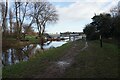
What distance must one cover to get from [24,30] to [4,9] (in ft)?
49.5

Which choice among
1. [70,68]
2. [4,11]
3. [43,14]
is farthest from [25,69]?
[43,14]

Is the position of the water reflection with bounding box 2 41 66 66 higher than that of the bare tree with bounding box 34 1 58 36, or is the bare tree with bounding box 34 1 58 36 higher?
the bare tree with bounding box 34 1 58 36

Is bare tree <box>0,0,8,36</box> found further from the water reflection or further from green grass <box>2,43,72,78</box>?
green grass <box>2,43,72,78</box>

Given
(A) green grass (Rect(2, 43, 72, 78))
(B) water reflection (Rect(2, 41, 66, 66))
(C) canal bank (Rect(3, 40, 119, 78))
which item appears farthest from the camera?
(B) water reflection (Rect(2, 41, 66, 66))

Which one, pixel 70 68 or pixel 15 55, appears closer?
pixel 70 68

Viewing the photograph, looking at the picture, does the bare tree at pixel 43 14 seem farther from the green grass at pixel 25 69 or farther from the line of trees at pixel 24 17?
the green grass at pixel 25 69

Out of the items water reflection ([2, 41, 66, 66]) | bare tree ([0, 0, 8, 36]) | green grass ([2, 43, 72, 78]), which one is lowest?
water reflection ([2, 41, 66, 66])

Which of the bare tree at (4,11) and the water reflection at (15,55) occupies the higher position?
the bare tree at (4,11)

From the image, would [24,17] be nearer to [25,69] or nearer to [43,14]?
[43,14]

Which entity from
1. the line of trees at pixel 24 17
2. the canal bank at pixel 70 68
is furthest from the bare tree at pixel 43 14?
the canal bank at pixel 70 68

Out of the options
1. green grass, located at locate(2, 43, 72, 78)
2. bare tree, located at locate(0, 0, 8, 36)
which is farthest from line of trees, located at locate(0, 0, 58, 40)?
green grass, located at locate(2, 43, 72, 78)

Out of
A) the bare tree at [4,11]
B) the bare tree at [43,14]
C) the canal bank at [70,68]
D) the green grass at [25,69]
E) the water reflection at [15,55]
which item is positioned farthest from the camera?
the bare tree at [43,14]

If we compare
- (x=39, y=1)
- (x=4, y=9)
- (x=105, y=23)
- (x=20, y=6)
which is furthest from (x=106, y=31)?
(x=39, y=1)

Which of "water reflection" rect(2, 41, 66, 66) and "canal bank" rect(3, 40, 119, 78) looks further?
"water reflection" rect(2, 41, 66, 66)
